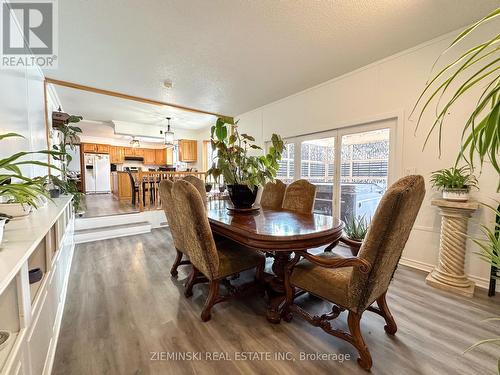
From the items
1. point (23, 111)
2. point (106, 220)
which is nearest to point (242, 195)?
point (23, 111)

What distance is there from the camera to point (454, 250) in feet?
6.92

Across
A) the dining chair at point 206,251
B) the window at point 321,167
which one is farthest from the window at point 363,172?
the dining chair at point 206,251

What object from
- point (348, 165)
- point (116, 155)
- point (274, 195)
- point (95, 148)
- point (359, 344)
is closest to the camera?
point (359, 344)

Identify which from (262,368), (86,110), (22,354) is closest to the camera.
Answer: (22,354)

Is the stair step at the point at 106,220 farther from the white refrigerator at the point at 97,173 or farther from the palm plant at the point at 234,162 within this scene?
the white refrigerator at the point at 97,173

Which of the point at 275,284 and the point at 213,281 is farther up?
the point at 213,281

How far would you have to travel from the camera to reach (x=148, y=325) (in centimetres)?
167

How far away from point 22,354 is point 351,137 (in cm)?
373

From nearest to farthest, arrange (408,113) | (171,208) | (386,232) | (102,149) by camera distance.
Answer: (386,232)
(171,208)
(408,113)
(102,149)

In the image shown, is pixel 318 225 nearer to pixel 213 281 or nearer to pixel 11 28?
pixel 213 281

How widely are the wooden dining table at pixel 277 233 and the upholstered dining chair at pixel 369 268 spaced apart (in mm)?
146

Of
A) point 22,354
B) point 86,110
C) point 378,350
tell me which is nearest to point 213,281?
point 22,354

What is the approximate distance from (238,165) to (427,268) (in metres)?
2.49

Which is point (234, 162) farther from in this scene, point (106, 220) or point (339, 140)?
point (106, 220)
